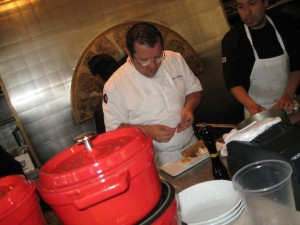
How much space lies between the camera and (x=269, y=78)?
2.62 metres

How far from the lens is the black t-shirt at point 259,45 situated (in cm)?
250

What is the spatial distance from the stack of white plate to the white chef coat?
1076 mm

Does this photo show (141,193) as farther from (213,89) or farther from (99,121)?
(213,89)

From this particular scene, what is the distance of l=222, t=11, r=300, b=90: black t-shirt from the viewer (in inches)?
98.3

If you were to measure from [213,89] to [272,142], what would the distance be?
3.63m

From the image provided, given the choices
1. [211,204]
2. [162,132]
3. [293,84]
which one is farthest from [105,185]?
[293,84]

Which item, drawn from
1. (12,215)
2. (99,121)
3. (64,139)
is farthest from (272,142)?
(64,139)

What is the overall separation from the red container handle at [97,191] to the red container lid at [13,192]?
16cm

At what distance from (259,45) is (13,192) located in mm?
2304

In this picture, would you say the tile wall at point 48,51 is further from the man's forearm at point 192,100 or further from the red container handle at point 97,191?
the red container handle at point 97,191

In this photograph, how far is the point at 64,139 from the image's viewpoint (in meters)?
3.83

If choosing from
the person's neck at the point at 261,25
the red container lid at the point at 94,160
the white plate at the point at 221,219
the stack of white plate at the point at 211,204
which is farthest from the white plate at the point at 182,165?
the person's neck at the point at 261,25

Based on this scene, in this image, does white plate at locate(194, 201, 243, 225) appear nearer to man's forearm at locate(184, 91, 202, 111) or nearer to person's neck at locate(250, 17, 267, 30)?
man's forearm at locate(184, 91, 202, 111)

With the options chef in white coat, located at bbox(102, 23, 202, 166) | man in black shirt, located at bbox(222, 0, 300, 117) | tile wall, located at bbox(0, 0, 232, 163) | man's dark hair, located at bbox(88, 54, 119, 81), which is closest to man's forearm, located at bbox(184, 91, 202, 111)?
chef in white coat, located at bbox(102, 23, 202, 166)
